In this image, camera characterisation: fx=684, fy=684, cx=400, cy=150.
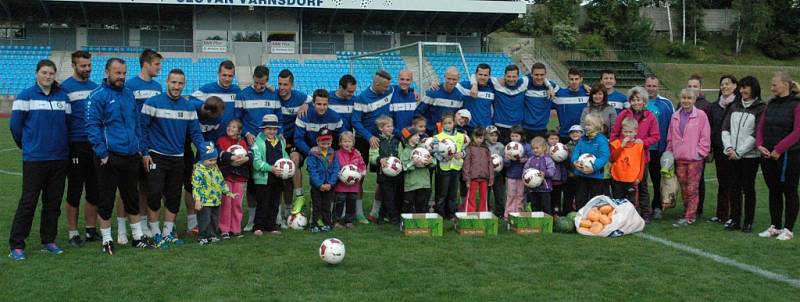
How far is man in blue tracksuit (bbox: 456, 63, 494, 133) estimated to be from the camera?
8.29m

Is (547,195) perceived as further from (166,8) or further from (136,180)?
(166,8)

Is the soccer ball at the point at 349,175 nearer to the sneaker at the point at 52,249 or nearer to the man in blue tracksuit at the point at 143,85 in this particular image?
the man in blue tracksuit at the point at 143,85

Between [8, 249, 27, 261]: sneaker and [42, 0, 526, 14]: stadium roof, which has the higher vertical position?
[42, 0, 526, 14]: stadium roof

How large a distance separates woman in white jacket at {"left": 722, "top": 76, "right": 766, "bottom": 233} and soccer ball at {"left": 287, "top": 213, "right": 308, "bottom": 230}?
4.57 meters

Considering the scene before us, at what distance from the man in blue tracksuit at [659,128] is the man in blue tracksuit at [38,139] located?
6.31 m

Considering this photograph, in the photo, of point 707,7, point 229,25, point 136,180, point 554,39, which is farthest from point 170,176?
point 707,7

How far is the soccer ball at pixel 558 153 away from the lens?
7.74 m

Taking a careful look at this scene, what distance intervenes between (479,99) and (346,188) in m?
2.05

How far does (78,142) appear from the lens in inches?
245

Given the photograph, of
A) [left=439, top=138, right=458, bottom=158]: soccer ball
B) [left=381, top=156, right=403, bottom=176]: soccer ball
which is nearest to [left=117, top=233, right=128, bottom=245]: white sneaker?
[left=381, top=156, right=403, bottom=176]: soccer ball

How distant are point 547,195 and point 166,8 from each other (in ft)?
94.8

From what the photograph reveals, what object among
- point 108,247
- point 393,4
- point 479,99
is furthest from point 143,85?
point 393,4

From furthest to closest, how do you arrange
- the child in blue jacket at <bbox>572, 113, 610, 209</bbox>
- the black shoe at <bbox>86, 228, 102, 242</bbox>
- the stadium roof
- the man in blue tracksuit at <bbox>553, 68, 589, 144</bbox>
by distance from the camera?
1. the stadium roof
2. the man in blue tracksuit at <bbox>553, 68, 589, 144</bbox>
3. the child in blue jacket at <bbox>572, 113, 610, 209</bbox>
4. the black shoe at <bbox>86, 228, 102, 242</bbox>

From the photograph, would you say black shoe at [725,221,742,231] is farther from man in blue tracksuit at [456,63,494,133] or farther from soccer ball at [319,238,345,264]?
soccer ball at [319,238,345,264]
